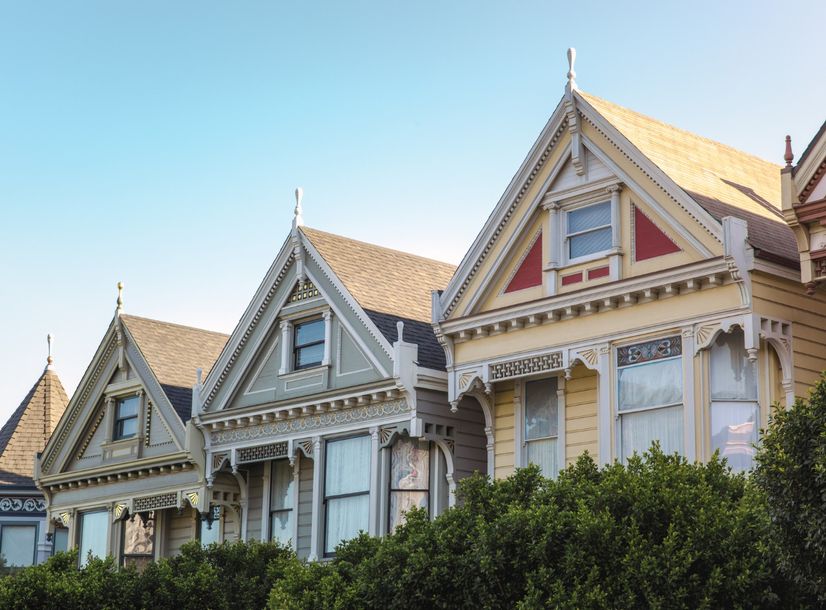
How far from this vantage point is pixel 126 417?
36.9 m

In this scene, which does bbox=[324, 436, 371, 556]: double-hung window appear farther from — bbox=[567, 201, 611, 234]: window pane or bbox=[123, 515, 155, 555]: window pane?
bbox=[123, 515, 155, 555]: window pane

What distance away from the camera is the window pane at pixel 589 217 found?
83.7 feet

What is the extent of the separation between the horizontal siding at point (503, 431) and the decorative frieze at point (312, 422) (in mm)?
2059

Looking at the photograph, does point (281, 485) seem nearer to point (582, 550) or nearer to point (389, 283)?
point (389, 283)

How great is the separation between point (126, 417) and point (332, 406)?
9.03 meters

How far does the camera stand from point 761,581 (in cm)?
1736

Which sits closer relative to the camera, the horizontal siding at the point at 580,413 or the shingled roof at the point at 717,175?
the shingled roof at the point at 717,175

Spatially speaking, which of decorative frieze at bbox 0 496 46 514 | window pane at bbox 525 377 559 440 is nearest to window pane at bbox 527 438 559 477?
window pane at bbox 525 377 559 440

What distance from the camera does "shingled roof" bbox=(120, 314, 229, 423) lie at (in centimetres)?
3566


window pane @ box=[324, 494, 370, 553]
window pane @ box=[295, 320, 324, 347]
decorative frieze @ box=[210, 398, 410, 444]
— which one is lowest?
window pane @ box=[324, 494, 370, 553]

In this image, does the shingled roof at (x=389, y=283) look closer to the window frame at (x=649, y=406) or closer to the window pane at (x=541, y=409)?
the window pane at (x=541, y=409)

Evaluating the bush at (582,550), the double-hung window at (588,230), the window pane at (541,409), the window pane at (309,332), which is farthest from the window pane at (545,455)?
the window pane at (309,332)

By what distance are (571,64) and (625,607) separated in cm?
1169

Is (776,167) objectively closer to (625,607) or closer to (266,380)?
(266,380)
